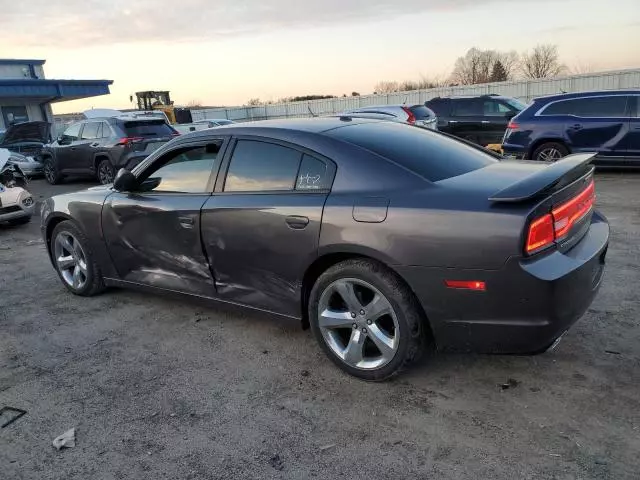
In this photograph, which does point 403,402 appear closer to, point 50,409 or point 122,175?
point 50,409

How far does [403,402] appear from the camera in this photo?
3.06 meters

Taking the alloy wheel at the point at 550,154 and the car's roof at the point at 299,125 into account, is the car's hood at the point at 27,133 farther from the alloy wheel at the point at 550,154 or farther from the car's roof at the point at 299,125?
the car's roof at the point at 299,125

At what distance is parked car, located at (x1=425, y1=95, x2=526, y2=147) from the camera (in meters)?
14.3

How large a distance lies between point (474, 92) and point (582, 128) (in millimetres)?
18729

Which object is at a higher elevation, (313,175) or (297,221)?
(313,175)

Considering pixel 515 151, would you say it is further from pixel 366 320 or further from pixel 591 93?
pixel 366 320

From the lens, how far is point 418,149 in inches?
140

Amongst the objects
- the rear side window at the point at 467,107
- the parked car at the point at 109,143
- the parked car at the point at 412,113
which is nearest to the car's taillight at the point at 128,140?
the parked car at the point at 109,143

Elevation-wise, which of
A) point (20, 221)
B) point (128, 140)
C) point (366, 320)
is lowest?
point (20, 221)

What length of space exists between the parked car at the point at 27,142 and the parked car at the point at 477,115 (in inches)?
454

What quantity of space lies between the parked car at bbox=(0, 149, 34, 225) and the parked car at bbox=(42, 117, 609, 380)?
16.9 feet

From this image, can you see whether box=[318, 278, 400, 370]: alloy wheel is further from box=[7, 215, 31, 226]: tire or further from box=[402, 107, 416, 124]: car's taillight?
box=[402, 107, 416, 124]: car's taillight

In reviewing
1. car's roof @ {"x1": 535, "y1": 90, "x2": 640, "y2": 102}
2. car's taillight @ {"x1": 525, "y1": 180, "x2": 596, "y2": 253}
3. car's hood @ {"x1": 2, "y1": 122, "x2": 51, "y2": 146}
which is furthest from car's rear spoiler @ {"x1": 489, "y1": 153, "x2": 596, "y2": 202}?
car's hood @ {"x1": 2, "y1": 122, "x2": 51, "y2": 146}

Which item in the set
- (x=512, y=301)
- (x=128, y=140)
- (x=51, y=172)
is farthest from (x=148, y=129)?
(x=512, y=301)
